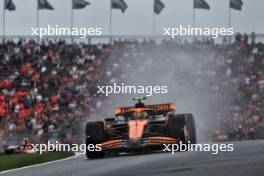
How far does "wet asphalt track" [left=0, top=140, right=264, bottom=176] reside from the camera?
656 inches

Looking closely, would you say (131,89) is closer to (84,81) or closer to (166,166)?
(84,81)

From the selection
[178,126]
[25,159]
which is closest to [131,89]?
[178,126]

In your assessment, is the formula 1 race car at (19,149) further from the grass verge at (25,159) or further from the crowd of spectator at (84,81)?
the crowd of spectator at (84,81)

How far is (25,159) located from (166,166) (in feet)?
20.8

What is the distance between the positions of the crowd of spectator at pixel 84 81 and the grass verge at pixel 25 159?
7024 millimetres

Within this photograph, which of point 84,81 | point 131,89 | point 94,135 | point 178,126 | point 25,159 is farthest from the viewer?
point 84,81

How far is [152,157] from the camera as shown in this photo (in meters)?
22.8

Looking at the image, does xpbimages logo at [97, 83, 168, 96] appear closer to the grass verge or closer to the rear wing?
the grass verge

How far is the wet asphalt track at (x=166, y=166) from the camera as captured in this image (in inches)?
656

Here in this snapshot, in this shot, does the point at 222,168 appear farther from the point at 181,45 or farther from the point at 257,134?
the point at 181,45

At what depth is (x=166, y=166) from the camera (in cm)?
1900

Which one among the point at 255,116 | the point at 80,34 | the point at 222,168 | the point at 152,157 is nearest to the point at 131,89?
the point at 255,116

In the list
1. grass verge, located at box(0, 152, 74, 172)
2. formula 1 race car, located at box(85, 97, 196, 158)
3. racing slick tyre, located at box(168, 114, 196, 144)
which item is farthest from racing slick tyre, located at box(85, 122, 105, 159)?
racing slick tyre, located at box(168, 114, 196, 144)

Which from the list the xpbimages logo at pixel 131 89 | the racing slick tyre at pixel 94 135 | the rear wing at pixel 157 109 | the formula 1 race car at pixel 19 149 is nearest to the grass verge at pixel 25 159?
the formula 1 race car at pixel 19 149
